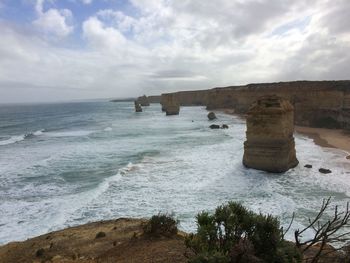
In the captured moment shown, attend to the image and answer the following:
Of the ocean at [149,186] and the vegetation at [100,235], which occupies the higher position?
the vegetation at [100,235]

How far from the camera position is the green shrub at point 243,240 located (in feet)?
21.1

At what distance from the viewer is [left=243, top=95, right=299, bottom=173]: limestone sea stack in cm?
1983

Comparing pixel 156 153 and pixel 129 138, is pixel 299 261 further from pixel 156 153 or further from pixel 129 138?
pixel 129 138

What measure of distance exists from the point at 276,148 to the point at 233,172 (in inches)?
118

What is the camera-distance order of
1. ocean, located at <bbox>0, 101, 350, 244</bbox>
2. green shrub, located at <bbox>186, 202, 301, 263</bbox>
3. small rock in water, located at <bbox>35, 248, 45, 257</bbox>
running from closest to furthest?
green shrub, located at <bbox>186, 202, 301, 263</bbox>
small rock in water, located at <bbox>35, 248, 45, 257</bbox>
ocean, located at <bbox>0, 101, 350, 244</bbox>

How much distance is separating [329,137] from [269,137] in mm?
17305

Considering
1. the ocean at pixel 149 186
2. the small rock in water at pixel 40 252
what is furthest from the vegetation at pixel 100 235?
the ocean at pixel 149 186

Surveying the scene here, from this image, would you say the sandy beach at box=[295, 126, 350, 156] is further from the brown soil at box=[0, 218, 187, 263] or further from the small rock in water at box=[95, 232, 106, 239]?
the small rock in water at box=[95, 232, 106, 239]

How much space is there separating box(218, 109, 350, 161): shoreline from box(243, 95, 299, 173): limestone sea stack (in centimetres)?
702

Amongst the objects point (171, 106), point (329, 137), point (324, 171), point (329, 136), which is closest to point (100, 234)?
point (324, 171)

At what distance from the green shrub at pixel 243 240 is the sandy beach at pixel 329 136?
2158cm

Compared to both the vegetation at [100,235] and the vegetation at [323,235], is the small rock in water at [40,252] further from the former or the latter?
the vegetation at [323,235]

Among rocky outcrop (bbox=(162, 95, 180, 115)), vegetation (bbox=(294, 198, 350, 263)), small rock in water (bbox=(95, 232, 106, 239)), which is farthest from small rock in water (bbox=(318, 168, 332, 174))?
rocky outcrop (bbox=(162, 95, 180, 115))

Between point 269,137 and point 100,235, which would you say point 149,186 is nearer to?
point 100,235
